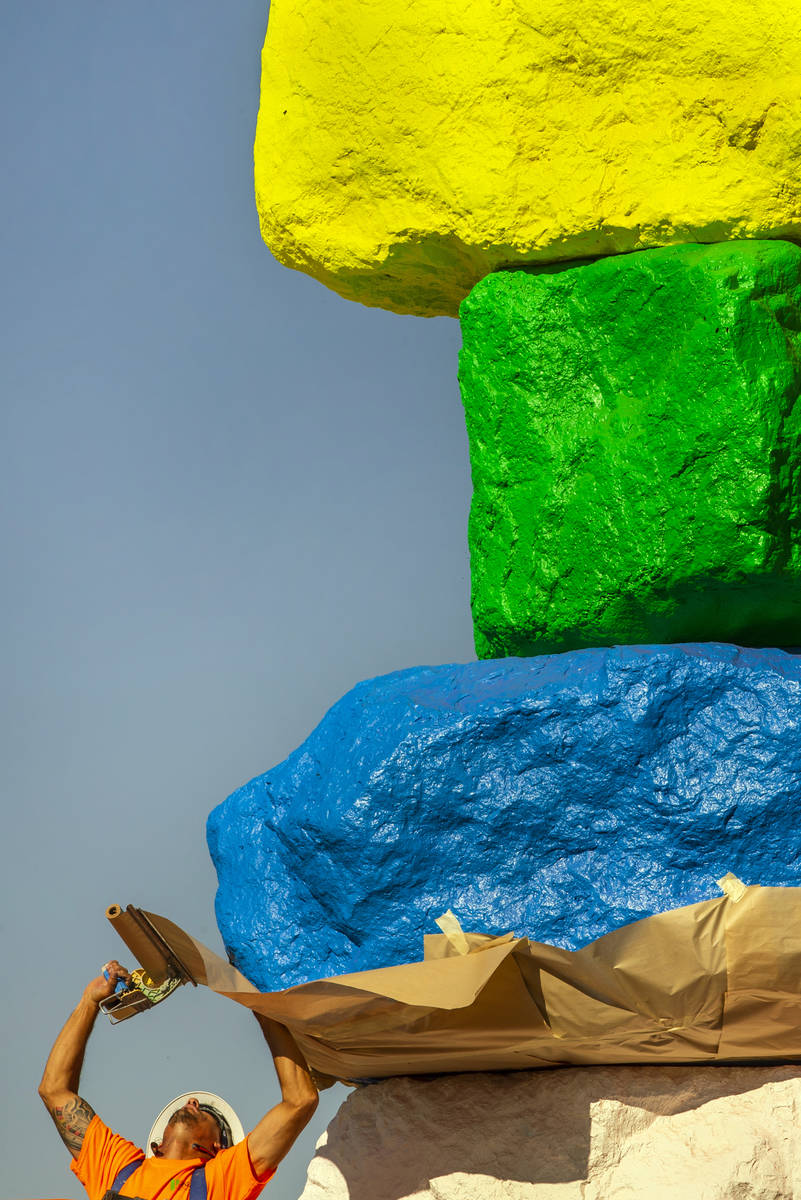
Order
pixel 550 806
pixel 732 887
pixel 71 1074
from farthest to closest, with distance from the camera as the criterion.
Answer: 1. pixel 71 1074
2. pixel 550 806
3. pixel 732 887

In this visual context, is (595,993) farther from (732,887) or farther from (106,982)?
(106,982)

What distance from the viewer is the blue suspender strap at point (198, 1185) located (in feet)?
6.96

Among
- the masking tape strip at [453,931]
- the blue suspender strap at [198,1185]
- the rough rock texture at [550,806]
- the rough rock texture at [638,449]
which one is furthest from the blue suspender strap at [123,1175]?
the rough rock texture at [638,449]

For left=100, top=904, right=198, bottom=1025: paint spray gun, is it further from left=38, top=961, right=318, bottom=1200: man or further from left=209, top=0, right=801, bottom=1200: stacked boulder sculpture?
left=209, top=0, right=801, bottom=1200: stacked boulder sculpture

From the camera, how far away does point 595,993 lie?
6.28 feet

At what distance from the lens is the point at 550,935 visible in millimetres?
1995

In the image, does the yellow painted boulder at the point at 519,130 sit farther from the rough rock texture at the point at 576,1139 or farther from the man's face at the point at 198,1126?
the man's face at the point at 198,1126

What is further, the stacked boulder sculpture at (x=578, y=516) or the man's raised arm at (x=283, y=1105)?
the man's raised arm at (x=283, y=1105)

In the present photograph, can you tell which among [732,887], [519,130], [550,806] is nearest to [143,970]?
[550,806]

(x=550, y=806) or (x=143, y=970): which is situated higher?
(x=550, y=806)

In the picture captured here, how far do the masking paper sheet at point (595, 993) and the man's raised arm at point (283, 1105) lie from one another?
17 centimetres

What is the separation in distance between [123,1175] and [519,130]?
187 centimetres

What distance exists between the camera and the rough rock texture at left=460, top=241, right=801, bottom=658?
207cm

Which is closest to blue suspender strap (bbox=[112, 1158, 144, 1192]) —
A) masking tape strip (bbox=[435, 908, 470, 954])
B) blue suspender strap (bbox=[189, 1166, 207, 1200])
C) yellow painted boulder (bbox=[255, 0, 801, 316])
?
blue suspender strap (bbox=[189, 1166, 207, 1200])
